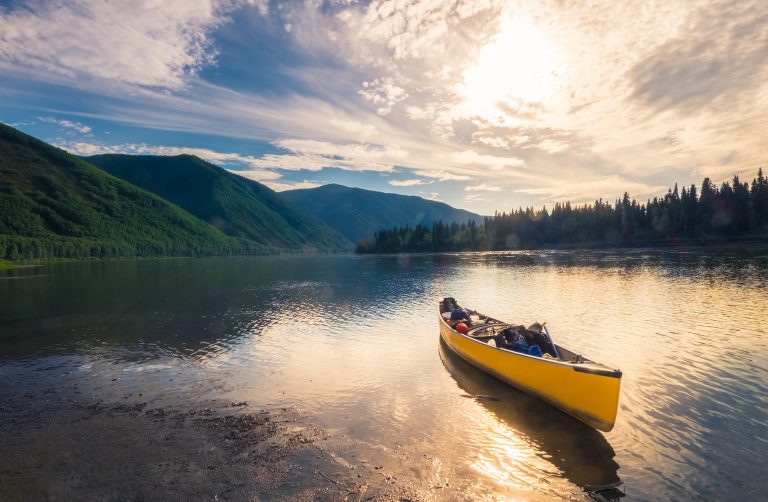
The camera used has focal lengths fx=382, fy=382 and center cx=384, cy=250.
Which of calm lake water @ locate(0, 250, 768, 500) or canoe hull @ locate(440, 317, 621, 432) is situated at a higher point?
canoe hull @ locate(440, 317, 621, 432)

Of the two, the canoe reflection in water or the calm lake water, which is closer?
the canoe reflection in water

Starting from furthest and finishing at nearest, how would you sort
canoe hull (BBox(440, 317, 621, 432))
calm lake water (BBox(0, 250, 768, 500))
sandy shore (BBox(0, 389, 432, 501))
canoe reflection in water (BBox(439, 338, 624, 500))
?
canoe hull (BBox(440, 317, 621, 432)) < calm lake water (BBox(0, 250, 768, 500)) < canoe reflection in water (BBox(439, 338, 624, 500)) < sandy shore (BBox(0, 389, 432, 501))

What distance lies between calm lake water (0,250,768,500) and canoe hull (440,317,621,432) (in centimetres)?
71

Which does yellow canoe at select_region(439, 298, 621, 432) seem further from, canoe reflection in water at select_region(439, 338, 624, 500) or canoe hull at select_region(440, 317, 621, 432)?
canoe reflection in water at select_region(439, 338, 624, 500)

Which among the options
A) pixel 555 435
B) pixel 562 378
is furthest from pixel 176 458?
pixel 562 378

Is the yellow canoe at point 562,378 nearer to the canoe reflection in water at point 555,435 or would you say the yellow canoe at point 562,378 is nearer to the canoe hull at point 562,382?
the canoe hull at point 562,382

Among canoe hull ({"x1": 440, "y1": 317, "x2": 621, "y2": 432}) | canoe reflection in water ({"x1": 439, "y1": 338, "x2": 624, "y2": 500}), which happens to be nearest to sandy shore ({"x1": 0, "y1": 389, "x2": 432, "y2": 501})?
canoe reflection in water ({"x1": 439, "y1": 338, "x2": 624, "y2": 500})

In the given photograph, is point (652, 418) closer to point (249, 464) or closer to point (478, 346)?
point (478, 346)

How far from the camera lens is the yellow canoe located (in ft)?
48.1

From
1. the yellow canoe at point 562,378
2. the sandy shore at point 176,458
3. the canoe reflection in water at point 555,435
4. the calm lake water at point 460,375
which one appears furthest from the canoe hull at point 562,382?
the sandy shore at point 176,458

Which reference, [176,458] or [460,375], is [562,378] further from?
[176,458]

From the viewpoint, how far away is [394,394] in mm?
19656

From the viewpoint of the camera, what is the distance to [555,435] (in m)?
→ 15.3

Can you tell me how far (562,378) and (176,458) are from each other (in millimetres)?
15056
